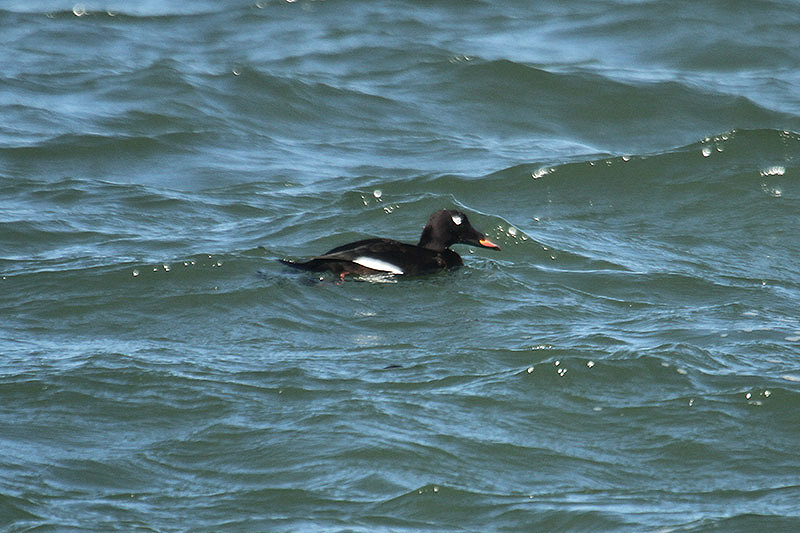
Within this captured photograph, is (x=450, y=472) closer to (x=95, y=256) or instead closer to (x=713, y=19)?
(x=95, y=256)

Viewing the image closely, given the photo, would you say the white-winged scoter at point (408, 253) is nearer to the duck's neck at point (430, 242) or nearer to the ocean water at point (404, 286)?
the duck's neck at point (430, 242)

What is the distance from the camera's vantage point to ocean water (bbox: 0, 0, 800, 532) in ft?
18.5

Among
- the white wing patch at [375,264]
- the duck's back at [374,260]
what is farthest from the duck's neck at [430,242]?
the white wing patch at [375,264]

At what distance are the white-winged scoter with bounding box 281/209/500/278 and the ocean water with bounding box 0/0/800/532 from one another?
12cm

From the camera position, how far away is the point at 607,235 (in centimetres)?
976

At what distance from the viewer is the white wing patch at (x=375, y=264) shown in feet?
27.5

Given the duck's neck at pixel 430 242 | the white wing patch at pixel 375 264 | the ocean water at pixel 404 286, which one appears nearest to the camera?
the ocean water at pixel 404 286

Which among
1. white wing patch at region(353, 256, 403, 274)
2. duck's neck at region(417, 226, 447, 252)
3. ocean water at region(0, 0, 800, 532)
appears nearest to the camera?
ocean water at region(0, 0, 800, 532)

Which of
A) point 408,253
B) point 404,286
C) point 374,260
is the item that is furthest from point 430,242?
point 374,260

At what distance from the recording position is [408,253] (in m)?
8.75

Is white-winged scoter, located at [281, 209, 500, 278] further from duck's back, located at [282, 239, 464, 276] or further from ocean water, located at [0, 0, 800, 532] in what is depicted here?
ocean water, located at [0, 0, 800, 532]

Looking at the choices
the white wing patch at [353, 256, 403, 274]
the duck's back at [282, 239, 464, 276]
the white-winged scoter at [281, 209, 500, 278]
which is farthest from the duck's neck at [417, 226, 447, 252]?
the white wing patch at [353, 256, 403, 274]

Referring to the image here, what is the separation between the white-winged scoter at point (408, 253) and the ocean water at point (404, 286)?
12 centimetres

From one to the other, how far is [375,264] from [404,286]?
0.29 m
